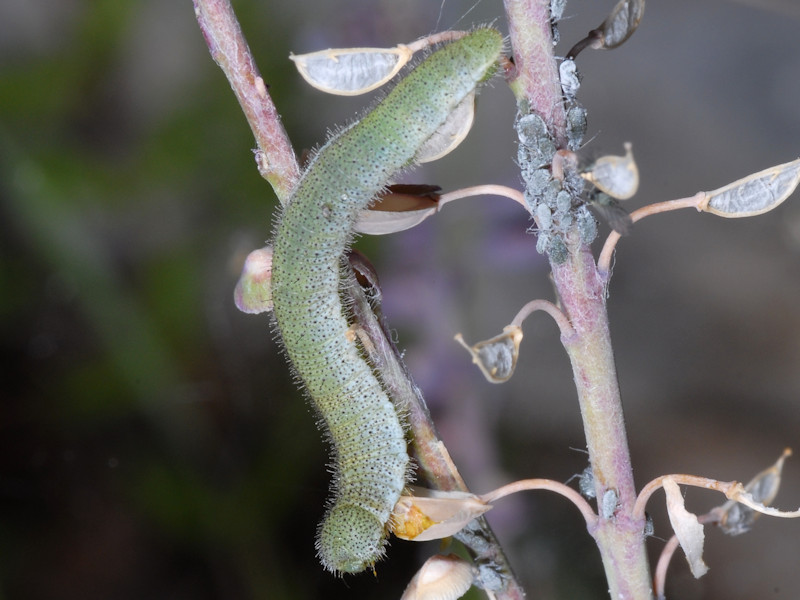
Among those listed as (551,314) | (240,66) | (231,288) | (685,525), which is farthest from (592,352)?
(231,288)

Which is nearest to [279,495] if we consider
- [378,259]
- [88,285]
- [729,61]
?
[378,259]

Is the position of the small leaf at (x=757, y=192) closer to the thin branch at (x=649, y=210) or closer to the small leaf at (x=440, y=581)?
the thin branch at (x=649, y=210)

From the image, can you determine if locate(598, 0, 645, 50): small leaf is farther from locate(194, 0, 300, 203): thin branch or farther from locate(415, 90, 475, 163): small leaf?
locate(194, 0, 300, 203): thin branch

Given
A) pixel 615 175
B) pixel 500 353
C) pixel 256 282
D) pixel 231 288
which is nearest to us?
pixel 615 175

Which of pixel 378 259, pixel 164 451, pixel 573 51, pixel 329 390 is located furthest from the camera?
pixel 164 451

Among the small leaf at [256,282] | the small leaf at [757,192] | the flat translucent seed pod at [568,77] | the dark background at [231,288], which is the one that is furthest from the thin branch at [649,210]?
the dark background at [231,288]

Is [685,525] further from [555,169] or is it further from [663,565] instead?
[555,169]

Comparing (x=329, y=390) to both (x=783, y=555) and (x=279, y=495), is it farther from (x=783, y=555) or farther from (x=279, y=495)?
(x=783, y=555)
